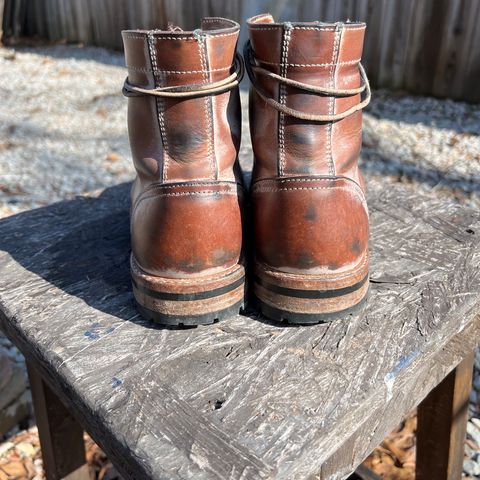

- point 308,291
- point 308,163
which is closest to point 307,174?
point 308,163

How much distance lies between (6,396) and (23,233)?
0.55m

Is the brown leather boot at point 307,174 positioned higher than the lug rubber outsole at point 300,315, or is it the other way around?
the brown leather boot at point 307,174

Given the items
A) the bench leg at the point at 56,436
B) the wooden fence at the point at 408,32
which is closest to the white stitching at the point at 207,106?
the bench leg at the point at 56,436

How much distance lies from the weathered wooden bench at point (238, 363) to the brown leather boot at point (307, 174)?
0.07 metres

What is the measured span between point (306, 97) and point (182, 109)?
0.54 ft

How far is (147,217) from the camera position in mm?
791

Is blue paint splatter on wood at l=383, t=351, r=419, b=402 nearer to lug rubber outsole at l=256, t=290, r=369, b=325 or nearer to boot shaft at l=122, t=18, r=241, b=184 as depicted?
Answer: lug rubber outsole at l=256, t=290, r=369, b=325

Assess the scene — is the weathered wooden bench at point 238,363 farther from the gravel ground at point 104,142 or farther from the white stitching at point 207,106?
the gravel ground at point 104,142

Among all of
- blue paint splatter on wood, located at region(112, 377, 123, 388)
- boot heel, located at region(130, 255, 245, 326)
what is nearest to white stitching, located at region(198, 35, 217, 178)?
boot heel, located at region(130, 255, 245, 326)

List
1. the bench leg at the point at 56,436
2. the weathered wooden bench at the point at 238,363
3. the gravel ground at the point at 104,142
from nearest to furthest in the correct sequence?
the weathered wooden bench at the point at 238,363
the bench leg at the point at 56,436
the gravel ground at the point at 104,142

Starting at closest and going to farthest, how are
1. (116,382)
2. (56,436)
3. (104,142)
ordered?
(116,382), (56,436), (104,142)

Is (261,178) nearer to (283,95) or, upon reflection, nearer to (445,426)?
(283,95)

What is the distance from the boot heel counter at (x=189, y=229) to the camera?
0.76m

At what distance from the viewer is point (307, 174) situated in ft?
2.53
